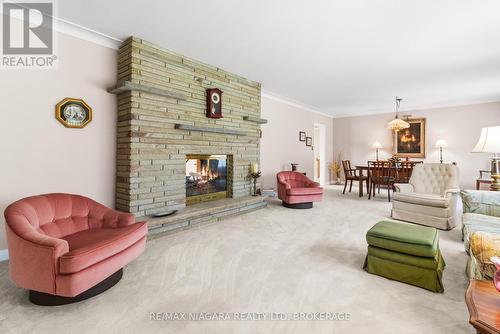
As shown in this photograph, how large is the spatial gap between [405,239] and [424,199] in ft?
6.98

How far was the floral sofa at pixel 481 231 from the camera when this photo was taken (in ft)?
4.98

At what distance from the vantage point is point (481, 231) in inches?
77.6

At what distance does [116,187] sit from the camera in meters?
3.18

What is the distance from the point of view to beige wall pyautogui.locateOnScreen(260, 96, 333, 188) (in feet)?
18.5

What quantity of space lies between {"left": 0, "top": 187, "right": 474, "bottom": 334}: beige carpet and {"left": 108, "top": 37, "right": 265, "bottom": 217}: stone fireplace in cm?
81

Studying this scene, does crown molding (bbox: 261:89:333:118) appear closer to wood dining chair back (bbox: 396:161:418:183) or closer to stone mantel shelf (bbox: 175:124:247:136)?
stone mantel shelf (bbox: 175:124:247:136)

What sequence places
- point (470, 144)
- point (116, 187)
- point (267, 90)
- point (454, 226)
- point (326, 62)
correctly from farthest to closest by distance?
point (470, 144)
point (267, 90)
point (326, 62)
point (454, 226)
point (116, 187)

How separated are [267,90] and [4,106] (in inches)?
171

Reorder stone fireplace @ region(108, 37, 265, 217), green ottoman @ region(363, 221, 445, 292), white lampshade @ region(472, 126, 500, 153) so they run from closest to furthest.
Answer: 1. green ottoman @ region(363, 221, 445, 292)
2. white lampshade @ region(472, 126, 500, 153)
3. stone fireplace @ region(108, 37, 265, 217)

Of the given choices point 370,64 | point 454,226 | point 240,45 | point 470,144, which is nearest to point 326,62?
point 370,64

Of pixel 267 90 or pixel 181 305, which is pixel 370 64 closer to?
pixel 267 90

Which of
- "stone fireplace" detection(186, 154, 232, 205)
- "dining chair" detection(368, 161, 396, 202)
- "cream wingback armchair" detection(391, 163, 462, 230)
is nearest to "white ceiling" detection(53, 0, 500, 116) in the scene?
"stone fireplace" detection(186, 154, 232, 205)

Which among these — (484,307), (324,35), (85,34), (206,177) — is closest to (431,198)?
(324,35)

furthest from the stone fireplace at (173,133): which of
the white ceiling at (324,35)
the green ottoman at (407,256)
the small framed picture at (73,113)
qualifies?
the green ottoman at (407,256)
